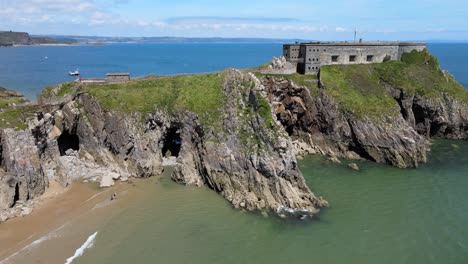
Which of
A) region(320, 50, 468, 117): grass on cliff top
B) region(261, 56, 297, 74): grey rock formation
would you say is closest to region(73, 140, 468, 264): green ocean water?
A: region(320, 50, 468, 117): grass on cliff top

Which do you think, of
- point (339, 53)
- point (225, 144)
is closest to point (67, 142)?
point (225, 144)

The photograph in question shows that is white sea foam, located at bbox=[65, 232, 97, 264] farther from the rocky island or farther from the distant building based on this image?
the distant building

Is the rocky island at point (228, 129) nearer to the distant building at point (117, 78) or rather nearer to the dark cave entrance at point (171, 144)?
the dark cave entrance at point (171, 144)

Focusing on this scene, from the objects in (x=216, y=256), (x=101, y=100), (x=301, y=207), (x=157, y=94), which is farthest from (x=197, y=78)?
(x=216, y=256)

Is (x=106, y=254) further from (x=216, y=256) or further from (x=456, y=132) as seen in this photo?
(x=456, y=132)

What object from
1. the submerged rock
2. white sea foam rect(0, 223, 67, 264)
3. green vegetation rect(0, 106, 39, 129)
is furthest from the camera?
the submerged rock
